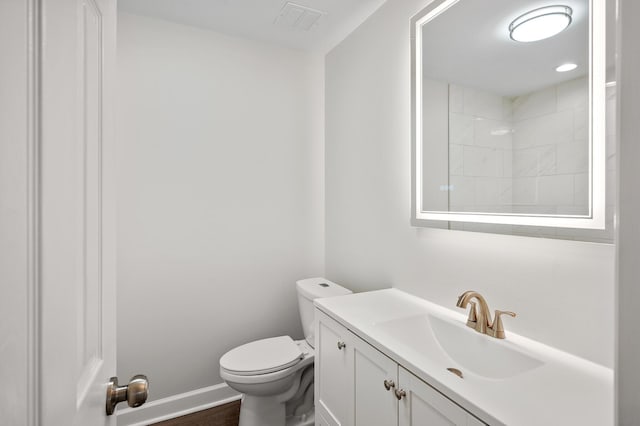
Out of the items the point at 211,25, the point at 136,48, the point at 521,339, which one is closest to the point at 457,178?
the point at 521,339

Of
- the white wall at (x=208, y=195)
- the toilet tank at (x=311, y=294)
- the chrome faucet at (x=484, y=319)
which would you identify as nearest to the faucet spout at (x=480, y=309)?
the chrome faucet at (x=484, y=319)

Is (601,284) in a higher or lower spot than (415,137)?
lower

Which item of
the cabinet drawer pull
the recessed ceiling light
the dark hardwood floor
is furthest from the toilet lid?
the recessed ceiling light

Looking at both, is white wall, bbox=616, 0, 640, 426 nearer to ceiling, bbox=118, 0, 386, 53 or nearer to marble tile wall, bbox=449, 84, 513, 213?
marble tile wall, bbox=449, 84, 513, 213

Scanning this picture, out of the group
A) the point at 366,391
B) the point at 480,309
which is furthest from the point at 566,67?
the point at 366,391

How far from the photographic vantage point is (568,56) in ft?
3.20

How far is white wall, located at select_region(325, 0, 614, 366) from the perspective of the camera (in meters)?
0.97

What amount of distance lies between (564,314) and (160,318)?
1.99m

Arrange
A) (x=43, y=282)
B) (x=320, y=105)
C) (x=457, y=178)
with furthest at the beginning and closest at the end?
(x=320, y=105)
(x=457, y=178)
(x=43, y=282)

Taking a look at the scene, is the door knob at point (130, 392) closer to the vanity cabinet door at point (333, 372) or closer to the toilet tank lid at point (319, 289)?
the vanity cabinet door at point (333, 372)

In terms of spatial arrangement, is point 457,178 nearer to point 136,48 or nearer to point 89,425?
point 89,425

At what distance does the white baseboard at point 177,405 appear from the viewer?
6.07 feet

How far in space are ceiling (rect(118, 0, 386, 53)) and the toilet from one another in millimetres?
1644

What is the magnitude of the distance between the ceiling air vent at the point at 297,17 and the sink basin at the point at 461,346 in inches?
68.2
